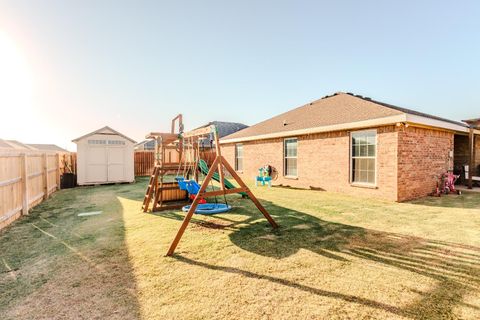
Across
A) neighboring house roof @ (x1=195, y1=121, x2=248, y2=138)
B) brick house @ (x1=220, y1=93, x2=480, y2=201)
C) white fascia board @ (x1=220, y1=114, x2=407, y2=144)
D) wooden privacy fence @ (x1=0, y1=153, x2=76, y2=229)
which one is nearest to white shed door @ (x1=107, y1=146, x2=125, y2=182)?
wooden privacy fence @ (x1=0, y1=153, x2=76, y2=229)

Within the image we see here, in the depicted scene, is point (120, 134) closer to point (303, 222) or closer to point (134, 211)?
point (134, 211)

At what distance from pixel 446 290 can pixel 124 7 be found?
12.0 m

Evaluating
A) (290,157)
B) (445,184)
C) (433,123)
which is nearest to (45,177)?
(290,157)

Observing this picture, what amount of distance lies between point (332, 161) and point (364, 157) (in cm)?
143

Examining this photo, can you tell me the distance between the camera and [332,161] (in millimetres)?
10422

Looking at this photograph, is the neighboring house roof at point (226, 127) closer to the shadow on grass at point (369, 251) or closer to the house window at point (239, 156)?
the house window at point (239, 156)

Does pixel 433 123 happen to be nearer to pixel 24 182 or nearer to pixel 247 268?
pixel 247 268

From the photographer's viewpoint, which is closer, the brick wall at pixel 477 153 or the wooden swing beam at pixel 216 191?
the wooden swing beam at pixel 216 191

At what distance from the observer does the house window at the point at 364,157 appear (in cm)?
898

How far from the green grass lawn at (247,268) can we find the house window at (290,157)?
20.6ft

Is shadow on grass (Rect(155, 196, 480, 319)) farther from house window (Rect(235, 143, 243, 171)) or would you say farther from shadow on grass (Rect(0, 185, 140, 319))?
house window (Rect(235, 143, 243, 171))

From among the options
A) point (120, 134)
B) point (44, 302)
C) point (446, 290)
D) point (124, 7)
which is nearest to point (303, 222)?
point (446, 290)

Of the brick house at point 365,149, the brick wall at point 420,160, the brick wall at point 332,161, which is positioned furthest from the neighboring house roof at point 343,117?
the brick wall at point 420,160

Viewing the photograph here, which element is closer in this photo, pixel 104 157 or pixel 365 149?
pixel 365 149
